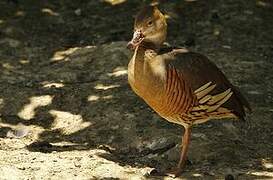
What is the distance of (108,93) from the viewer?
9.20 metres

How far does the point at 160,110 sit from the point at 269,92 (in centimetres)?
304

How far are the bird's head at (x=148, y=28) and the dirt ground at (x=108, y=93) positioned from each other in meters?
1.34

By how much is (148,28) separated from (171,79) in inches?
22.3

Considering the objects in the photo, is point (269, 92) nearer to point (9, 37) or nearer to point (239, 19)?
point (239, 19)

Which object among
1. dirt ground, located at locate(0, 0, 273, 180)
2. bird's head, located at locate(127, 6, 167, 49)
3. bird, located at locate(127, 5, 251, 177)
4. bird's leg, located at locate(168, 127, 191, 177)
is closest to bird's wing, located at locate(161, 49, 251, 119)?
bird, located at locate(127, 5, 251, 177)

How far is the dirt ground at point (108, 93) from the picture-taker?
7.17 meters

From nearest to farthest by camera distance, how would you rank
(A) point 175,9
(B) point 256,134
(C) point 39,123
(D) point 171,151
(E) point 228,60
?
(D) point 171,151 < (B) point 256,134 < (C) point 39,123 < (E) point 228,60 < (A) point 175,9

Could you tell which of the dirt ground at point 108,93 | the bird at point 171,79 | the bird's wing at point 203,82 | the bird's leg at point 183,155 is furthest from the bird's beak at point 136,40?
the dirt ground at point 108,93

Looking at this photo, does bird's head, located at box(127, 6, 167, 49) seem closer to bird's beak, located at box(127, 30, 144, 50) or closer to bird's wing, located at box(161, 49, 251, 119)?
bird's beak, located at box(127, 30, 144, 50)

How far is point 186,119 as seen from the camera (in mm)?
6773

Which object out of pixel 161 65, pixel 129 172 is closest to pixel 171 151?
pixel 129 172

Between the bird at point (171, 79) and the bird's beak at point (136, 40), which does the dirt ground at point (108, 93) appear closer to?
the bird at point (171, 79)

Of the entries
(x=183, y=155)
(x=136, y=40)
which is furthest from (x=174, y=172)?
(x=136, y=40)

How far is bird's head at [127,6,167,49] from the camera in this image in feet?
21.8
